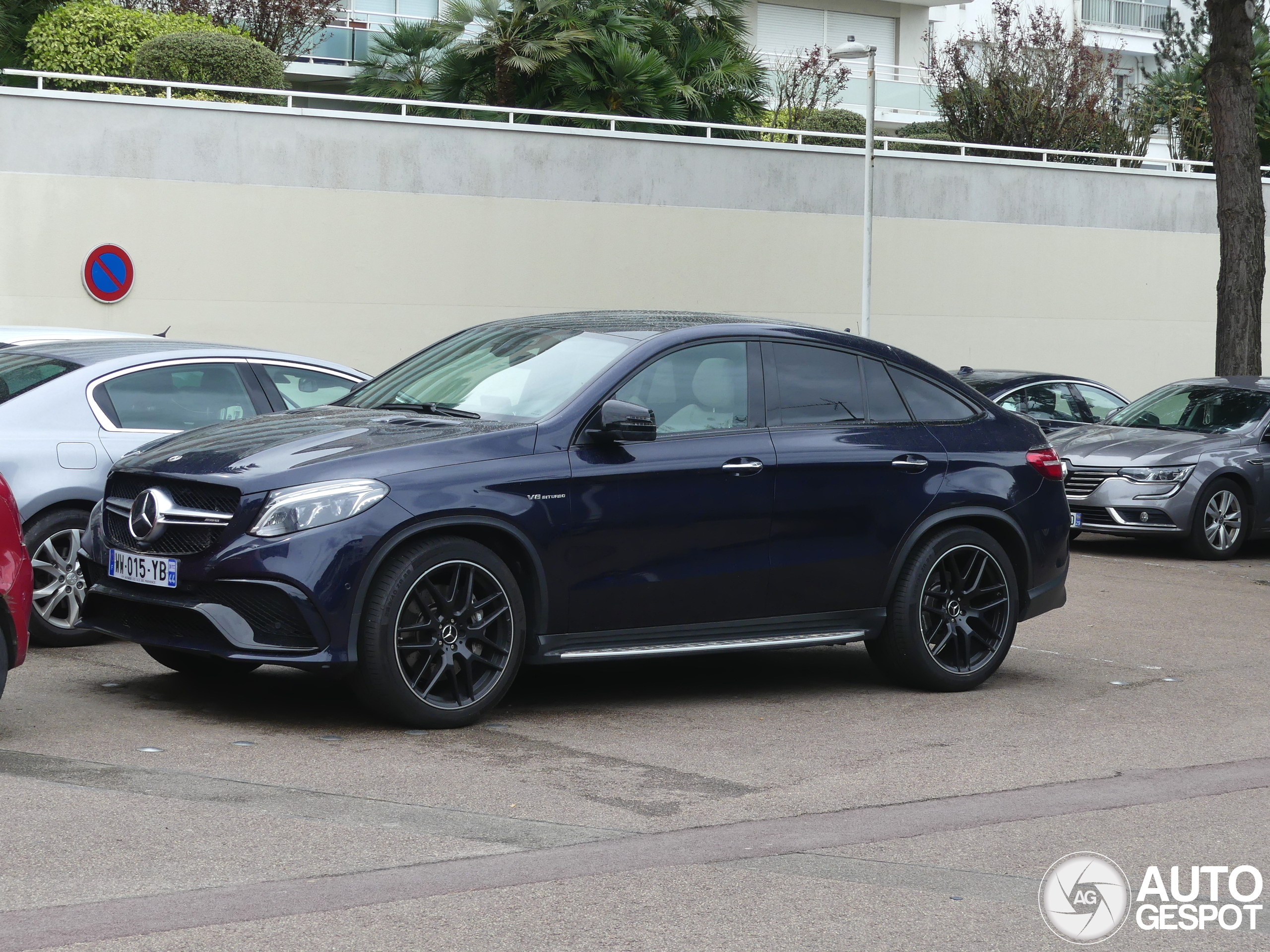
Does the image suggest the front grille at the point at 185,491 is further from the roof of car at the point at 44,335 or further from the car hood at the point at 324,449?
the roof of car at the point at 44,335

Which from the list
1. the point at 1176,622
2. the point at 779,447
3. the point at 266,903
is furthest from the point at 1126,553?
the point at 266,903

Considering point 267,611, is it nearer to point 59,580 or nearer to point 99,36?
point 59,580

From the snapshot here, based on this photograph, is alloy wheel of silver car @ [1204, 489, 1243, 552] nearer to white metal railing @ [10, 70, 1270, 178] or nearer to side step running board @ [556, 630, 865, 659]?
side step running board @ [556, 630, 865, 659]

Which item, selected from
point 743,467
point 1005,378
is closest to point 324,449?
point 743,467

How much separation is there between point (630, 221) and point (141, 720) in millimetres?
17693

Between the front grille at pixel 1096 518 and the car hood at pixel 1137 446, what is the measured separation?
39cm

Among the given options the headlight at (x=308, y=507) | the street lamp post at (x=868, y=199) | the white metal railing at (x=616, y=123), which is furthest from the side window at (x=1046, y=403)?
the headlight at (x=308, y=507)

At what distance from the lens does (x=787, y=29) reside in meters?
40.2

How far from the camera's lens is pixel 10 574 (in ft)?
20.3

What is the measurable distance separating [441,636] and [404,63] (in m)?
26.8

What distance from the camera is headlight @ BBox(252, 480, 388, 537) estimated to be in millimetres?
6281

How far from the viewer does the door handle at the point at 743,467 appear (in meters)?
7.21

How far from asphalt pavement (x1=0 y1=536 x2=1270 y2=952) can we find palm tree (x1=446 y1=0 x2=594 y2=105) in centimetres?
2015

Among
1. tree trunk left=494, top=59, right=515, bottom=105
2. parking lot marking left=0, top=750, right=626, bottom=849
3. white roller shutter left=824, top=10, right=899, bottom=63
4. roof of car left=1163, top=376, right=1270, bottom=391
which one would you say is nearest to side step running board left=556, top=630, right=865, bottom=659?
parking lot marking left=0, top=750, right=626, bottom=849
